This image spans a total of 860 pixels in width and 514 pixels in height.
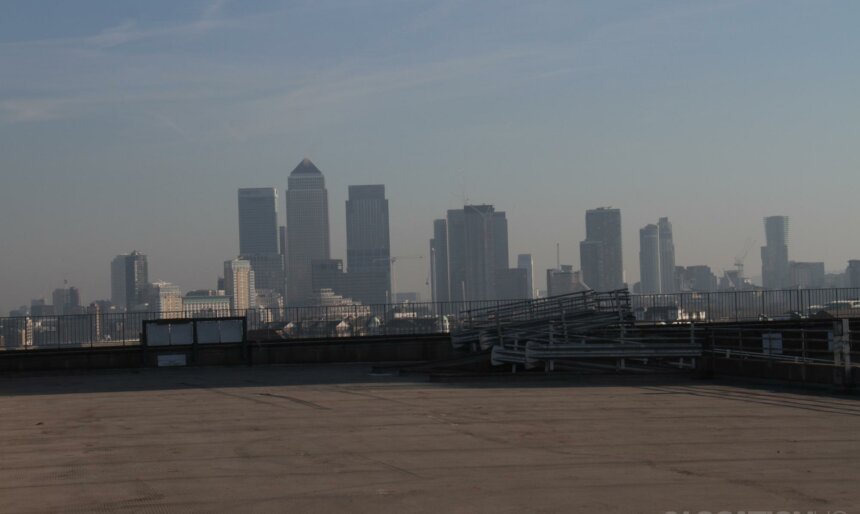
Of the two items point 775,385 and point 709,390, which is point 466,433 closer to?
point 709,390

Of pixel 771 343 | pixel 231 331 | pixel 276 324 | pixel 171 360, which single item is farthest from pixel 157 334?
pixel 771 343

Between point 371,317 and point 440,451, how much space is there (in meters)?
31.2

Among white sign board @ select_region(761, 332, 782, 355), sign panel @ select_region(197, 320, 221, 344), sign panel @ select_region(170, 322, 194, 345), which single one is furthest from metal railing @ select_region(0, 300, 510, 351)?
white sign board @ select_region(761, 332, 782, 355)

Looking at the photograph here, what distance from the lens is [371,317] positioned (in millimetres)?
44531

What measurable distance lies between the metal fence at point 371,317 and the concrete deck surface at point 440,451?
1897 centimetres

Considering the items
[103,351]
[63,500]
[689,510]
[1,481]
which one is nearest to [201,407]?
[1,481]

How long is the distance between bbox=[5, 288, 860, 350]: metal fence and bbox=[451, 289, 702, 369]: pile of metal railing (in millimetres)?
4541

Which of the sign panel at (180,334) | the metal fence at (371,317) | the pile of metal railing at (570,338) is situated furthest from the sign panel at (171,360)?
the pile of metal railing at (570,338)

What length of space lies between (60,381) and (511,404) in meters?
15.6

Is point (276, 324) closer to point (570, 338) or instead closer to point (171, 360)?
point (171, 360)

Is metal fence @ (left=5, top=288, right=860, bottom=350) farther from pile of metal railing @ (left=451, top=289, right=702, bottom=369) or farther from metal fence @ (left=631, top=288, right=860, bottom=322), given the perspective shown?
pile of metal railing @ (left=451, top=289, right=702, bottom=369)

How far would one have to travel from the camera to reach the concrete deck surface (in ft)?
33.8

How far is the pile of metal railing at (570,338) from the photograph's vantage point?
26422 millimetres

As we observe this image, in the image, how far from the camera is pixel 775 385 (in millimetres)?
22750
